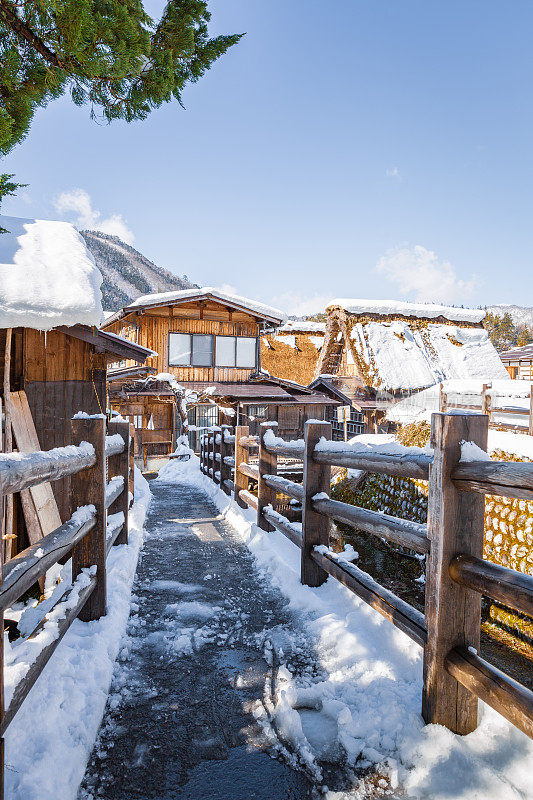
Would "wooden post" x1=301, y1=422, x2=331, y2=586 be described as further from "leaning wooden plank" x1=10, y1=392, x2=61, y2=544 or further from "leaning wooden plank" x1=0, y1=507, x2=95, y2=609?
"leaning wooden plank" x1=10, y1=392, x2=61, y2=544

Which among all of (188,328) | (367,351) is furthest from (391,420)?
(188,328)

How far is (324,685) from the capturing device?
90.7 inches

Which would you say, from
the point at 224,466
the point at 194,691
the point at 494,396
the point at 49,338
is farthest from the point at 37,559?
the point at 494,396

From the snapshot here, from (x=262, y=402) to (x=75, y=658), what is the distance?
16426 mm

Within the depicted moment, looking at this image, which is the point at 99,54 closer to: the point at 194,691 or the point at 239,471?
the point at 194,691

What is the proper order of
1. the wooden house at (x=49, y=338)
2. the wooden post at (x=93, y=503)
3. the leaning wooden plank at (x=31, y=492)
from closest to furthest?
1. the wooden post at (x=93, y=503)
2. the wooden house at (x=49, y=338)
3. the leaning wooden plank at (x=31, y=492)

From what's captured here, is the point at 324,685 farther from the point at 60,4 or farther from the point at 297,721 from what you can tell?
the point at 60,4

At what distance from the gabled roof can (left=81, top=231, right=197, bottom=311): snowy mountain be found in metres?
53.4

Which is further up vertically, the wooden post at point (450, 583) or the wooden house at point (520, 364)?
the wooden house at point (520, 364)

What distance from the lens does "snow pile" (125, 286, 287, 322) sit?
17.9 metres

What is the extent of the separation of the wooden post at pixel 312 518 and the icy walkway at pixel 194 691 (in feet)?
1.15

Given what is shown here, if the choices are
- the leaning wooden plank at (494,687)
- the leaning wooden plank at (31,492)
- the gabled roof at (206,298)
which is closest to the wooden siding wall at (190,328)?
the gabled roof at (206,298)

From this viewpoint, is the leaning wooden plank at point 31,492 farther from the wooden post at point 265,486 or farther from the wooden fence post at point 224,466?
the wooden fence post at point 224,466

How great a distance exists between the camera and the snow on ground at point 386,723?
1678 millimetres
